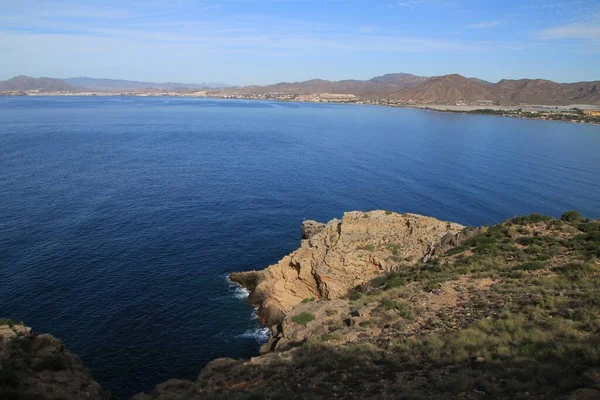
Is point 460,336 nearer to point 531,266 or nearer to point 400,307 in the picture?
point 400,307

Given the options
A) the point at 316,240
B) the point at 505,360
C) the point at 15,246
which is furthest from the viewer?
the point at 15,246

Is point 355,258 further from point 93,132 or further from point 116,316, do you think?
point 93,132

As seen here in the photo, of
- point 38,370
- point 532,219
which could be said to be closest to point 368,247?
point 532,219

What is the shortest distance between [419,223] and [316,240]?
1063 cm

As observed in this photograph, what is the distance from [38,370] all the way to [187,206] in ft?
149

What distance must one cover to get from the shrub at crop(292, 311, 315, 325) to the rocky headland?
103 mm

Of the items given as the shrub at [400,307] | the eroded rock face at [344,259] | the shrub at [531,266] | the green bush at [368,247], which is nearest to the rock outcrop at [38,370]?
the shrub at [400,307]

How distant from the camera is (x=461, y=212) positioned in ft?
214

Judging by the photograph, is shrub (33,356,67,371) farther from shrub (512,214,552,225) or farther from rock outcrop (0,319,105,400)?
shrub (512,214,552,225)

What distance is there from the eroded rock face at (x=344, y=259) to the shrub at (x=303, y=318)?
779 cm

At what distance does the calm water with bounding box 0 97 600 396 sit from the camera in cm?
3512

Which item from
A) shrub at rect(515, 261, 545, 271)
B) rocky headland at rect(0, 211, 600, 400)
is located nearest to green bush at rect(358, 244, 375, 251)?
rocky headland at rect(0, 211, 600, 400)

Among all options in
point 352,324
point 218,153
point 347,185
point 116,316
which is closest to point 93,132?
point 218,153

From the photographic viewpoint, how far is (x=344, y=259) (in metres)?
39.0
